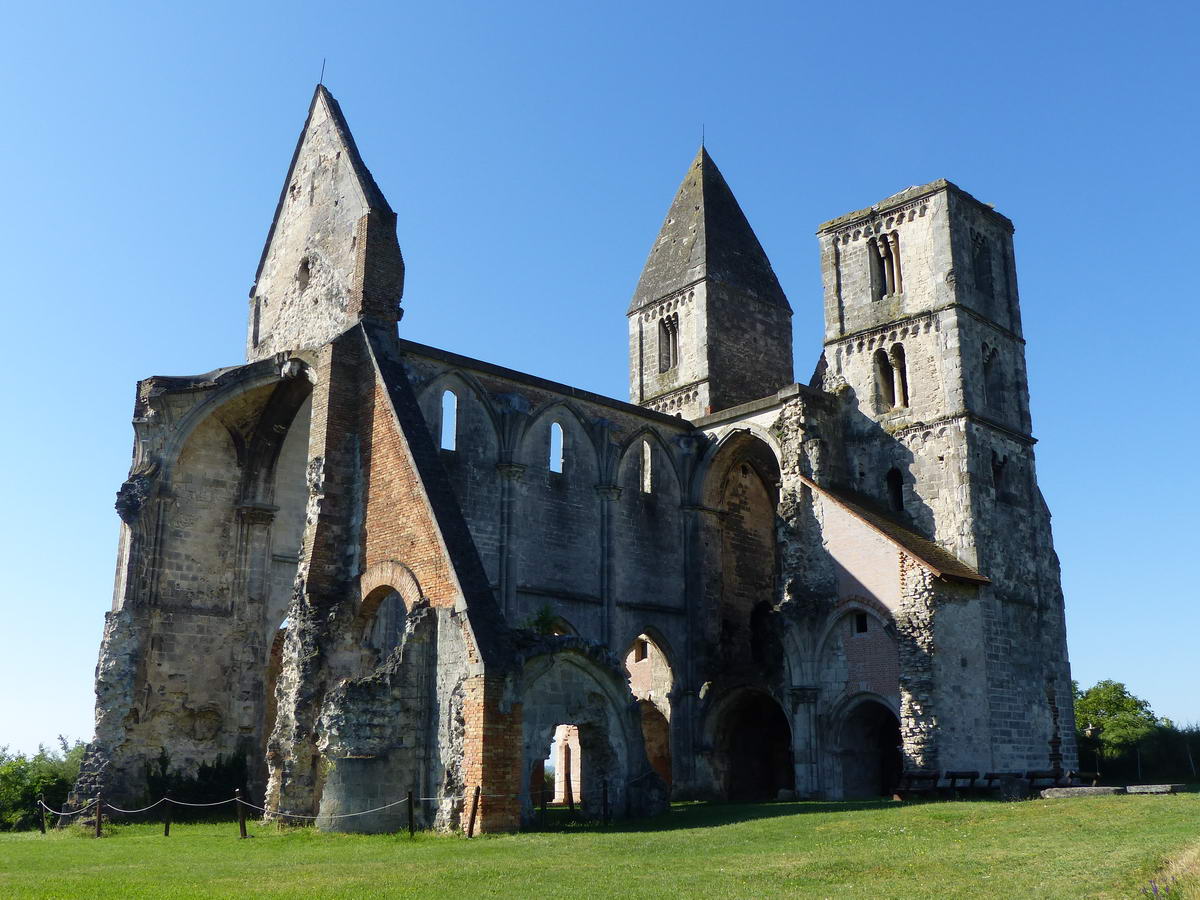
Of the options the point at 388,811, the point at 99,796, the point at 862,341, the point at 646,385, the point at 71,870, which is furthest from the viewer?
the point at 646,385

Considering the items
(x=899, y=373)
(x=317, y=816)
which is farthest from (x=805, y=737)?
(x=317, y=816)

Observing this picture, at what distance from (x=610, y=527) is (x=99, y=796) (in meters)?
11.1

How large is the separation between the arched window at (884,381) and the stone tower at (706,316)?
503 centimetres

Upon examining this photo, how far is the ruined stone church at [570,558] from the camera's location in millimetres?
16750

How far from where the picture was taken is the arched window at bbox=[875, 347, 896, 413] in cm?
2702

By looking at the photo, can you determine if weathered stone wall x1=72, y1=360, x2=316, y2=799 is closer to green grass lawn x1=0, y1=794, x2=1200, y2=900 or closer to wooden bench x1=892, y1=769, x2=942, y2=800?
green grass lawn x1=0, y1=794, x2=1200, y2=900

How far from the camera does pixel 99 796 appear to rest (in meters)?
19.7

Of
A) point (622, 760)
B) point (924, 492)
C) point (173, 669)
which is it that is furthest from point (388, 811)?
point (924, 492)

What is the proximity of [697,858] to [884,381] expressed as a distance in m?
17.2

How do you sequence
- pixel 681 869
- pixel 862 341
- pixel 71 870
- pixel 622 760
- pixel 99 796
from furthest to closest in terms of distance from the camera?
pixel 862 341 < pixel 99 796 < pixel 622 760 < pixel 71 870 < pixel 681 869

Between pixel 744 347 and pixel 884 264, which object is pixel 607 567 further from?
pixel 884 264

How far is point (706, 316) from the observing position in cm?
3184

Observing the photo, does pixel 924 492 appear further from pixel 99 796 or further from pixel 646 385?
pixel 99 796

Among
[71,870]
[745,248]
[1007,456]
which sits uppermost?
[745,248]
